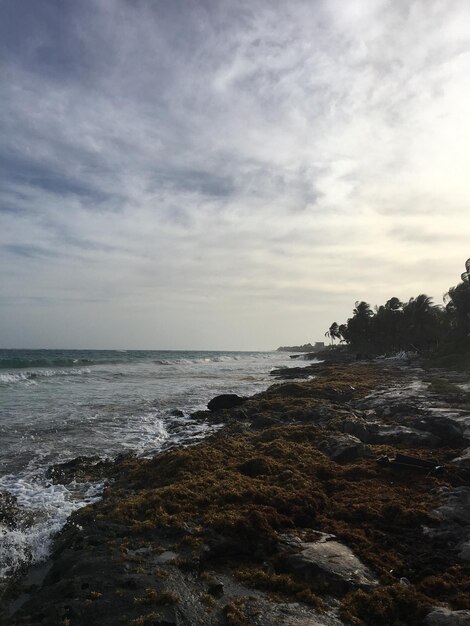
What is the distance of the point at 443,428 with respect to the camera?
1773 cm

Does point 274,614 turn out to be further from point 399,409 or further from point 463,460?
point 399,409

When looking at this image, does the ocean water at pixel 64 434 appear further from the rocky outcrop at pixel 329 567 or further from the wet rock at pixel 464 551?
the wet rock at pixel 464 551

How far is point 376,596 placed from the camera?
7.31m

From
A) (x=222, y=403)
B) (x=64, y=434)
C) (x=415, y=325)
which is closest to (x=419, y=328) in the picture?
(x=415, y=325)

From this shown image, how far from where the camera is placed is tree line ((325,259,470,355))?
73562 millimetres

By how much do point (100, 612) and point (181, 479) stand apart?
6.93m

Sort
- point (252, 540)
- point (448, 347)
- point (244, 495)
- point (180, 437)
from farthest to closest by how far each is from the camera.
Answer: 1. point (448, 347)
2. point (180, 437)
3. point (244, 495)
4. point (252, 540)

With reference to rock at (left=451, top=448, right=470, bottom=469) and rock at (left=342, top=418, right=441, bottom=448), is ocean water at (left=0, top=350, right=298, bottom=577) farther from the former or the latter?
rock at (left=451, top=448, right=470, bottom=469)

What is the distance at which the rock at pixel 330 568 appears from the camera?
7719 mm

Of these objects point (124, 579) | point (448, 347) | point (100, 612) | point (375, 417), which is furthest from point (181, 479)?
point (448, 347)

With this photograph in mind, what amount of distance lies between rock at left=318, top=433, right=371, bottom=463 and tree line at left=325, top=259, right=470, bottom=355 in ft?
205

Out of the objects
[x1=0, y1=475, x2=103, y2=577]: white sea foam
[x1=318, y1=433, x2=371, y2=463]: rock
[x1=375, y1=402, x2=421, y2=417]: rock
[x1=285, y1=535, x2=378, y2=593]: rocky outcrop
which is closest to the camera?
[x1=285, y1=535, x2=378, y2=593]: rocky outcrop

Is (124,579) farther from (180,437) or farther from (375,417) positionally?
(375,417)

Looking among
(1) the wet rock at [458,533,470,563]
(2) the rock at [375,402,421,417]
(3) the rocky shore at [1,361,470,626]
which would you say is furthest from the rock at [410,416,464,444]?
(1) the wet rock at [458,533,470,563]
